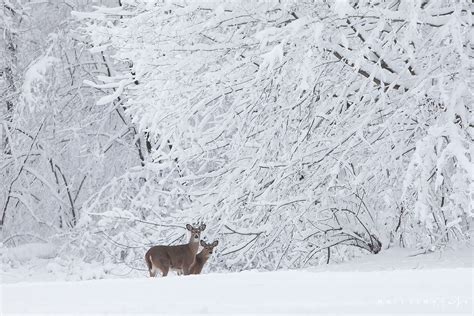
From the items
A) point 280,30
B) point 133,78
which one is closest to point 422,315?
point 280,30

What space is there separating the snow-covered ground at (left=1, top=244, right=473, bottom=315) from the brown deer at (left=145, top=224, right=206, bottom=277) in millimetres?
3856

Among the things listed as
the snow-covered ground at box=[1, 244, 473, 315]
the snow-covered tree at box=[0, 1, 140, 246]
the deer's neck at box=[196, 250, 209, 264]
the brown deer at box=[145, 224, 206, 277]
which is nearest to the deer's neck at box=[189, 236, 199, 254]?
the brown deer at box=[145, 224, 206, 277]

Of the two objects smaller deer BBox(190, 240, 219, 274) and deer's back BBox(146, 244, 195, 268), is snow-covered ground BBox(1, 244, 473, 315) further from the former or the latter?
smaller deer BBox(190, 240, 219, 274)

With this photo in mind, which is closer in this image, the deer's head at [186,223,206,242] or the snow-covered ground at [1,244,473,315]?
the snow-covered ground at [1,244,473,315]

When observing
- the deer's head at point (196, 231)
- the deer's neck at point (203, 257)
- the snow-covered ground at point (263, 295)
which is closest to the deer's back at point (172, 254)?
the deer's head at point (196, 231)

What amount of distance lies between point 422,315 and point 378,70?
15.8 feet

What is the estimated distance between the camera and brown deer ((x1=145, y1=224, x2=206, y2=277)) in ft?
36.4

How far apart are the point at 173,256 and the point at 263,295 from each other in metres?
5.64

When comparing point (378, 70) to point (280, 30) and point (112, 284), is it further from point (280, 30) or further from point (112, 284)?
point (112, 284)

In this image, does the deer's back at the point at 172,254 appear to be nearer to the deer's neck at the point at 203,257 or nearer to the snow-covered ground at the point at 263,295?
the deer's neck at the point at 203,257

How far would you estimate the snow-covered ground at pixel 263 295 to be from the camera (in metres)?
5.00

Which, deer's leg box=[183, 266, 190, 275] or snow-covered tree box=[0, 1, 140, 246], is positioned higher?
deer's leg box=[183, 266, 190, 275]

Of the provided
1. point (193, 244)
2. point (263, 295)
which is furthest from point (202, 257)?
point (263, 295)

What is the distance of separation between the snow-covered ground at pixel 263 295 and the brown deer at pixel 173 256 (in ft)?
12.6
